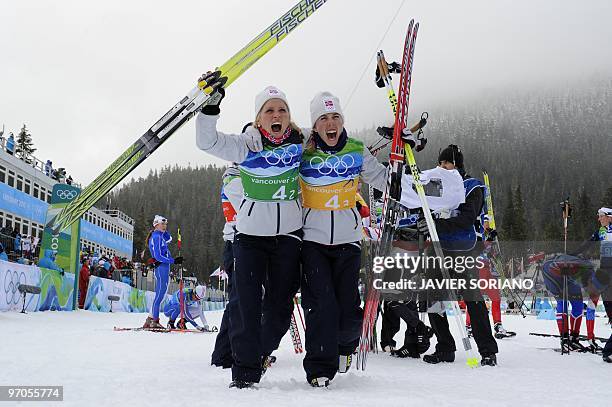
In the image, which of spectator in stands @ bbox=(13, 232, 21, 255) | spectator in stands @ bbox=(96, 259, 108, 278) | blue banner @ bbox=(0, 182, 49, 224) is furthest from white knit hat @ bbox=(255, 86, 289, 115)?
blue banner @ bbox=(0, 182, 49, 224)

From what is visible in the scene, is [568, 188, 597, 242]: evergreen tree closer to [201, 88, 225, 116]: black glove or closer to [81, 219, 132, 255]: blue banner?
[81, 219, 132, 255]: blue banner

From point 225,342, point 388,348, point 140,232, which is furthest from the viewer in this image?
point 140,232

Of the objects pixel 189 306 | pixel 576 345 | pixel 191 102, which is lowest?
pixel 576 345

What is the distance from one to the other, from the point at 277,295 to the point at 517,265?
11734mm

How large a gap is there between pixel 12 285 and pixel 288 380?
30.6 ft

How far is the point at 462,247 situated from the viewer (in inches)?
206

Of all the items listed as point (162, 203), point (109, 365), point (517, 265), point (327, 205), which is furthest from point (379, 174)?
point (162, 203)

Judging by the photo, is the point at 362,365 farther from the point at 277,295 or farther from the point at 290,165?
the point at 290,165

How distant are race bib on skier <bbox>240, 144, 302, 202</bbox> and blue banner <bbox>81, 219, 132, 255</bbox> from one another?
36688mm

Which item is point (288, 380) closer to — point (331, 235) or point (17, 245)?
point (331, 235)

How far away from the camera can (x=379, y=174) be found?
4020 millimetres

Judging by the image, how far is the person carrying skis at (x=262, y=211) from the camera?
332 cm

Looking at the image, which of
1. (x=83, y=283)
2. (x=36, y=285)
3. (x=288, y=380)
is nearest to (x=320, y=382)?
(x=288, y=380)

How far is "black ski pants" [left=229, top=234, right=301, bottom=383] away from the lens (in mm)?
3205
